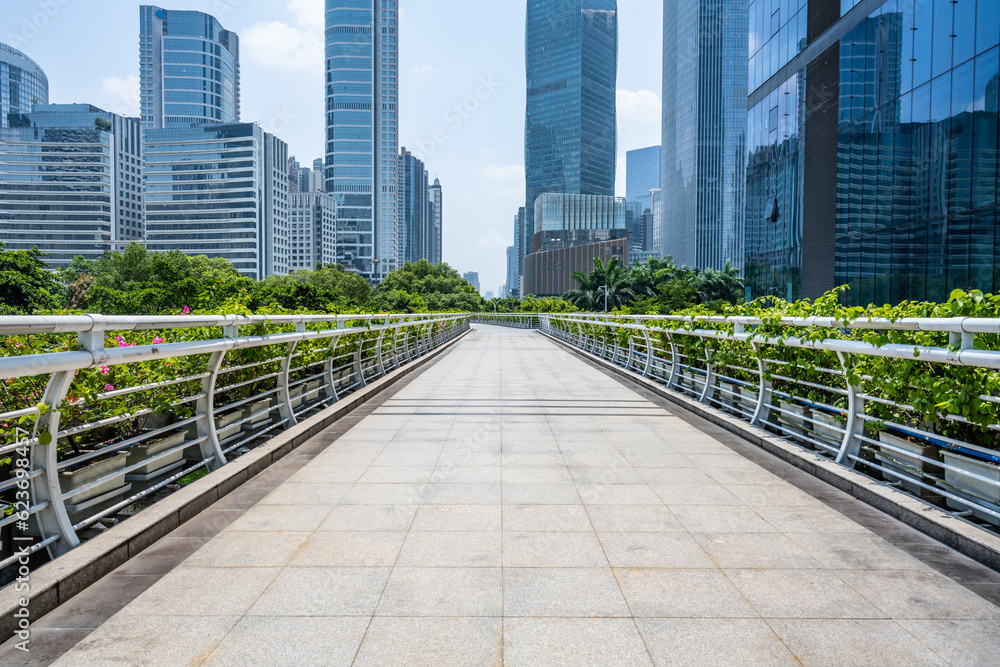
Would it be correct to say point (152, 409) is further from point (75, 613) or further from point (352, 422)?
point (352, 422)

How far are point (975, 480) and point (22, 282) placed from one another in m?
39.3

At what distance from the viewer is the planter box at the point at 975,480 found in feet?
11.2

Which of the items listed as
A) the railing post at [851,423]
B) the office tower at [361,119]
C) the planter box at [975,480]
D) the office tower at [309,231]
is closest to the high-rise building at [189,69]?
the office tower at [309,231]

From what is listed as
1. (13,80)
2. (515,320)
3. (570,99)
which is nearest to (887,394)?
(515,320)

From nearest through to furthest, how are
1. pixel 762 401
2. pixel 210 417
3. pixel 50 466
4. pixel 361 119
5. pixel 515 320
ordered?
pixel 50 466 → pixel 210 417 → pixel 762 401 → pixel 515 320 → pixel 361 119

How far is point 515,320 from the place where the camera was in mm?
65312

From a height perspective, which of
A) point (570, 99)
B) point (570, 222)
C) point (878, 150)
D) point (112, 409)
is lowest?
point (112, 409)

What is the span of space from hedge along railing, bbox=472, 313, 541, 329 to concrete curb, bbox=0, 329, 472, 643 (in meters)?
44.9

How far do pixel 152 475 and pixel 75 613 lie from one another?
1.23m

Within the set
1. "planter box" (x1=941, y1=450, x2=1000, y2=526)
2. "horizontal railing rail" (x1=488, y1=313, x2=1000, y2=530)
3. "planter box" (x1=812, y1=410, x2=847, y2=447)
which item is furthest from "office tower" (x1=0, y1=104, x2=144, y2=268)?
"planter box" (x1=941, y1=450, x2=1000, y2=526)

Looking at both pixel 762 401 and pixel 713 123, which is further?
pixel 713 123

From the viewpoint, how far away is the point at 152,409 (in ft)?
12.2

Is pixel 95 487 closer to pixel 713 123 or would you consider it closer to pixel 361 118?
pixel 713 123

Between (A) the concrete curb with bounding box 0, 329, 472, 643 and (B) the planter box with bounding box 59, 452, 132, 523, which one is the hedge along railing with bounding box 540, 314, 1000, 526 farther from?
(B) the planter box with bounding box 59, 452, 132, 523
